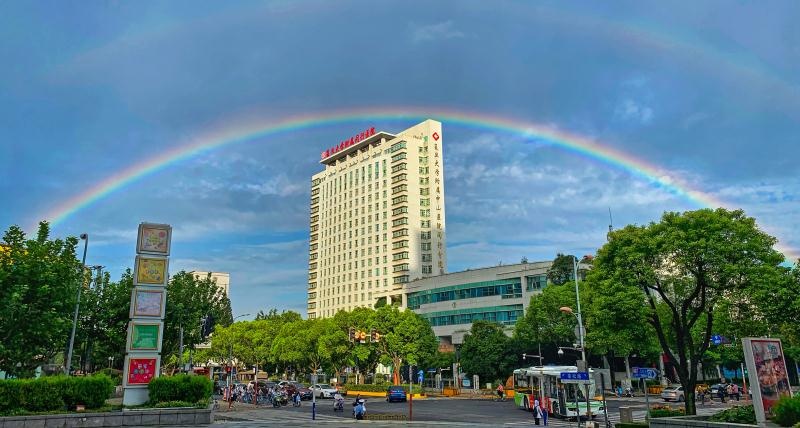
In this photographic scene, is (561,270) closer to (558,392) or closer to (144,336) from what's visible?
(558,392)

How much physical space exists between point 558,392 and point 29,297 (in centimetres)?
3166

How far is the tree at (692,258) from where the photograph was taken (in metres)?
23.8

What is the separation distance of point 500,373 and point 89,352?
143ft

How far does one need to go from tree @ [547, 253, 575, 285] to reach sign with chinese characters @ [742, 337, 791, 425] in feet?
182

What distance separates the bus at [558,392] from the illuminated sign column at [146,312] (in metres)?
21.6

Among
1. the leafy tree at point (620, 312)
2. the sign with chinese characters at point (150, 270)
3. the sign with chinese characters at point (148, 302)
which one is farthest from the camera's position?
the sign with chinese characters at point (150, 270)

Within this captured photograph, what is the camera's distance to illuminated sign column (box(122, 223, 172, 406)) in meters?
27.4

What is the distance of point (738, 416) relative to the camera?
19812mm

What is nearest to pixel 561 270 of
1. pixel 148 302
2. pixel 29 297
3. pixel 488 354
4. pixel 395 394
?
pixel 488 354

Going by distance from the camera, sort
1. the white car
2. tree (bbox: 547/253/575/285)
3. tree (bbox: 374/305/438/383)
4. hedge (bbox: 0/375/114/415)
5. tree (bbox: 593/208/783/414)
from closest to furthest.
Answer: hedge (bbox: 0/375/114/415)
tree (bbox: 593/208/783/414)
the white car
tree (bbox: 374/305/438/383)
tree (bbox: 547/253/575/285)

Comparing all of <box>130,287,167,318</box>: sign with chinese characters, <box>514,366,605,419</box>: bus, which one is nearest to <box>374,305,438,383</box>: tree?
<box>514,366,605,419</box>: bus

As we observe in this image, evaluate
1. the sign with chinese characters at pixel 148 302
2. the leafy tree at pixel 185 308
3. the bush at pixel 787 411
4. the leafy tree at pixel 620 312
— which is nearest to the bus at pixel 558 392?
the leafy tree at pixel 620 312

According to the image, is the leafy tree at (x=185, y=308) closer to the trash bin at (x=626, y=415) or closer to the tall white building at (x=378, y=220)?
the trash bin at (x=626, y=415)

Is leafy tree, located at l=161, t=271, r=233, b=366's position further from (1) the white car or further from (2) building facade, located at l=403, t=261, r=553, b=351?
(2) building facade, located at l=403, t=261, r=553, b=351
